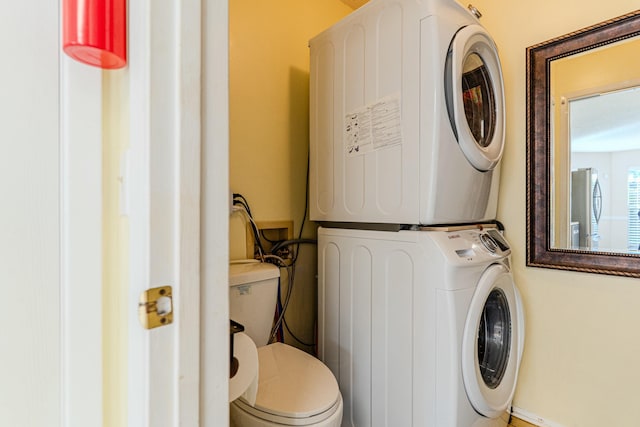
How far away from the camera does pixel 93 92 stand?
496mm

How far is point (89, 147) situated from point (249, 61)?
4.55ft

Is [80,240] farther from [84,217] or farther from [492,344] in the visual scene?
[492,344]

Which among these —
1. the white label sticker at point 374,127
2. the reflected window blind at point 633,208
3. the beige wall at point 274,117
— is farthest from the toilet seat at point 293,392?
the reflected window blind at point 633,208

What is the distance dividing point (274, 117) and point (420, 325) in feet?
4.22

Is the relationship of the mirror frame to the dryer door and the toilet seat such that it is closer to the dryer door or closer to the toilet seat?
the dryer door

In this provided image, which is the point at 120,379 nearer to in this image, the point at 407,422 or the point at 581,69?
the point at 407,422

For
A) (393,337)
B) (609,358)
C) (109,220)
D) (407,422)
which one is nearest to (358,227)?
(393,337)

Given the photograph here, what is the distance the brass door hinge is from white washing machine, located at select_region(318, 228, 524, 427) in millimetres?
955

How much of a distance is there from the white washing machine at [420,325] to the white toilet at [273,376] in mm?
238

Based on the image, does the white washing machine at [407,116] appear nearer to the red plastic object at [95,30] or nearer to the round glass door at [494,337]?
the round glass door at [494,337]

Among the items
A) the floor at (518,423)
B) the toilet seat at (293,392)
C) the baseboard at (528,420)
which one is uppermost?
the toilet seat at (293,392)

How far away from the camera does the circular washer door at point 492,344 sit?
47.2 inches

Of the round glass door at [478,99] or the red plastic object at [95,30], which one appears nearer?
the red plastic object at [95,30]

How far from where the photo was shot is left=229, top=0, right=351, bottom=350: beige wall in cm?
165
